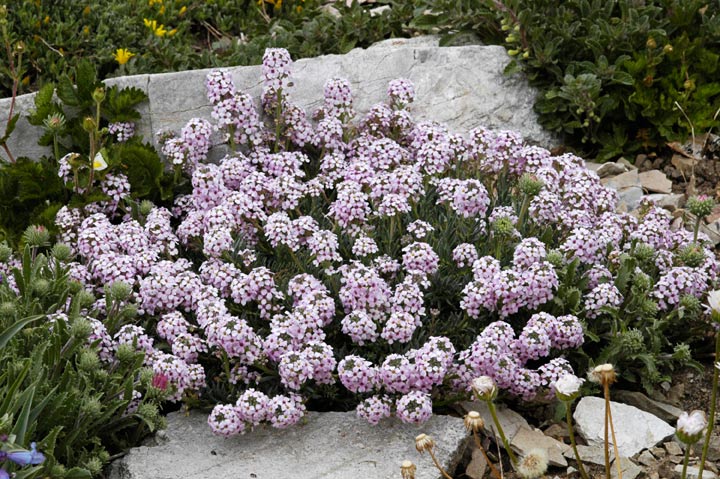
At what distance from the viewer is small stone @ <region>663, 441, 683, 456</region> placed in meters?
3.39

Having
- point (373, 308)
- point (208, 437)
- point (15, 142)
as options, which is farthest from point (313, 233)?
point (15, 142)

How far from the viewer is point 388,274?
150 inches

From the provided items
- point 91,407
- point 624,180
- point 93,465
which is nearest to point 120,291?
point 91,407

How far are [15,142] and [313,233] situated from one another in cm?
189

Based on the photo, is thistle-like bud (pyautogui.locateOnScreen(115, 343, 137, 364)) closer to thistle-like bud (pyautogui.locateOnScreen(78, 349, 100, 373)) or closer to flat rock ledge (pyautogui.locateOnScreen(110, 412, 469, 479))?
thistle-like bud (pyautogui.locateOnScreen(78, 349, 100, 373))

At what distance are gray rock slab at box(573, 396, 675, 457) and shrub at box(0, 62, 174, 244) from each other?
222cm

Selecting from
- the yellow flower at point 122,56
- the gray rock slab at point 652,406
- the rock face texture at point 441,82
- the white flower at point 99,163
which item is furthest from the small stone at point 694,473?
the yellow flower at point 122,56

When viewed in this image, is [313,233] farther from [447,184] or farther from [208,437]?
[208,437]

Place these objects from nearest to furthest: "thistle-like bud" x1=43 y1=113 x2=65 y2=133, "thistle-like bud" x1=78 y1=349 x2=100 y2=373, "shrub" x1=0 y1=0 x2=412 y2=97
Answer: "thistle-like bud" x1=78 y1=349 x2=100 y2=373
"thistle-like bud" x1=43 y1=113 x2=65 y2=133
"shrub" x1=0 y1=0 x2=412 y2=97

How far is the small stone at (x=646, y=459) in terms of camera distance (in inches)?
131

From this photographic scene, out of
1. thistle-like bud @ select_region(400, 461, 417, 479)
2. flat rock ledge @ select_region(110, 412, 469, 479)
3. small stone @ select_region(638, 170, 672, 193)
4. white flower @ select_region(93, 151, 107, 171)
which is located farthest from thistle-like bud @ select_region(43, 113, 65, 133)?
small stone @ select_region(638, 170, 672, 193)

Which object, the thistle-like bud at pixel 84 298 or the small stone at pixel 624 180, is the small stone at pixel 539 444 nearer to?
the thistle-like bud at pixel 84 298

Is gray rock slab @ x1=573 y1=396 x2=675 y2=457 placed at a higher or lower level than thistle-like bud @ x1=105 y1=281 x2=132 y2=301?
lower

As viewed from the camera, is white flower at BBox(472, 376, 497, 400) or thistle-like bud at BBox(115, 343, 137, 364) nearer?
white flower at BBox(472, 376, 497, 400)
